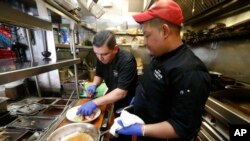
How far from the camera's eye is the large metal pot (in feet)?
3.66

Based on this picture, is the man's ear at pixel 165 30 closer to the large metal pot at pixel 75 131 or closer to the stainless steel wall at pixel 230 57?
the large metal pot at pixel 75 131

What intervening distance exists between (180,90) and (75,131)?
866mm

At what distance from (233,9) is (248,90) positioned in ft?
3.81

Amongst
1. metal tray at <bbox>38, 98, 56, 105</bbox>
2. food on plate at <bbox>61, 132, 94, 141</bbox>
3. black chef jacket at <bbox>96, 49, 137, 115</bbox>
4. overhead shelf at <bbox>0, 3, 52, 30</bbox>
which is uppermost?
overhead shelf at <bbox>0, 3, 52, 30</bbox>

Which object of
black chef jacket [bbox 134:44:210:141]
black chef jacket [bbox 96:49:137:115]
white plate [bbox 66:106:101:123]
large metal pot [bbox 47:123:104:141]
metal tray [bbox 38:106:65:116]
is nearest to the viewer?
black chef jacket [bbox 134:44:210:141]

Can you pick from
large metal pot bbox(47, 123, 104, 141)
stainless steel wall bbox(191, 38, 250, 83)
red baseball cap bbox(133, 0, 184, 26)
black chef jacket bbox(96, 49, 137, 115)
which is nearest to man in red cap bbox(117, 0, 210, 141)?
red baseball cap bbox(133, 0, 184, 26)

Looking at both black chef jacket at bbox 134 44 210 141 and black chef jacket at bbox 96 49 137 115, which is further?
black chef jacket at bbox 96 49 137 115

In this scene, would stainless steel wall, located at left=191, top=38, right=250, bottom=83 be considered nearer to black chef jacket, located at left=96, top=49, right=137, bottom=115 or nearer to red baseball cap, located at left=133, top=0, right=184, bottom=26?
black chef jacket, located at left=96, top=49, right=137, bottom=115

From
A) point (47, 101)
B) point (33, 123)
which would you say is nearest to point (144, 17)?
point (33, 123)

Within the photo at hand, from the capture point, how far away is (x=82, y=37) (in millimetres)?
3824

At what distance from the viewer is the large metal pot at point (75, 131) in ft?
3.66

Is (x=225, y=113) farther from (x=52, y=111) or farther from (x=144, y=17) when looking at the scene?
(x=52, y=111)

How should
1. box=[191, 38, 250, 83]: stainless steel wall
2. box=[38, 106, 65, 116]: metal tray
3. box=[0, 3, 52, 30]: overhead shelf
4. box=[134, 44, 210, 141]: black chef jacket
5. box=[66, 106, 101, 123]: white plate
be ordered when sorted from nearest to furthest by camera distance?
box=[0, 3, 52, 30]: overhead shelf < box=[134, 44, 210, 141]: black chef jacket < box=[66, 106, 101, 123]: white plate < box=[38, 106, 65, 116]: metal tray < box=[191, 38, 250, 83]: stainless steel wall

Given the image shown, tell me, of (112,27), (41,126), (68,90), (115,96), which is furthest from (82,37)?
(41,126)
